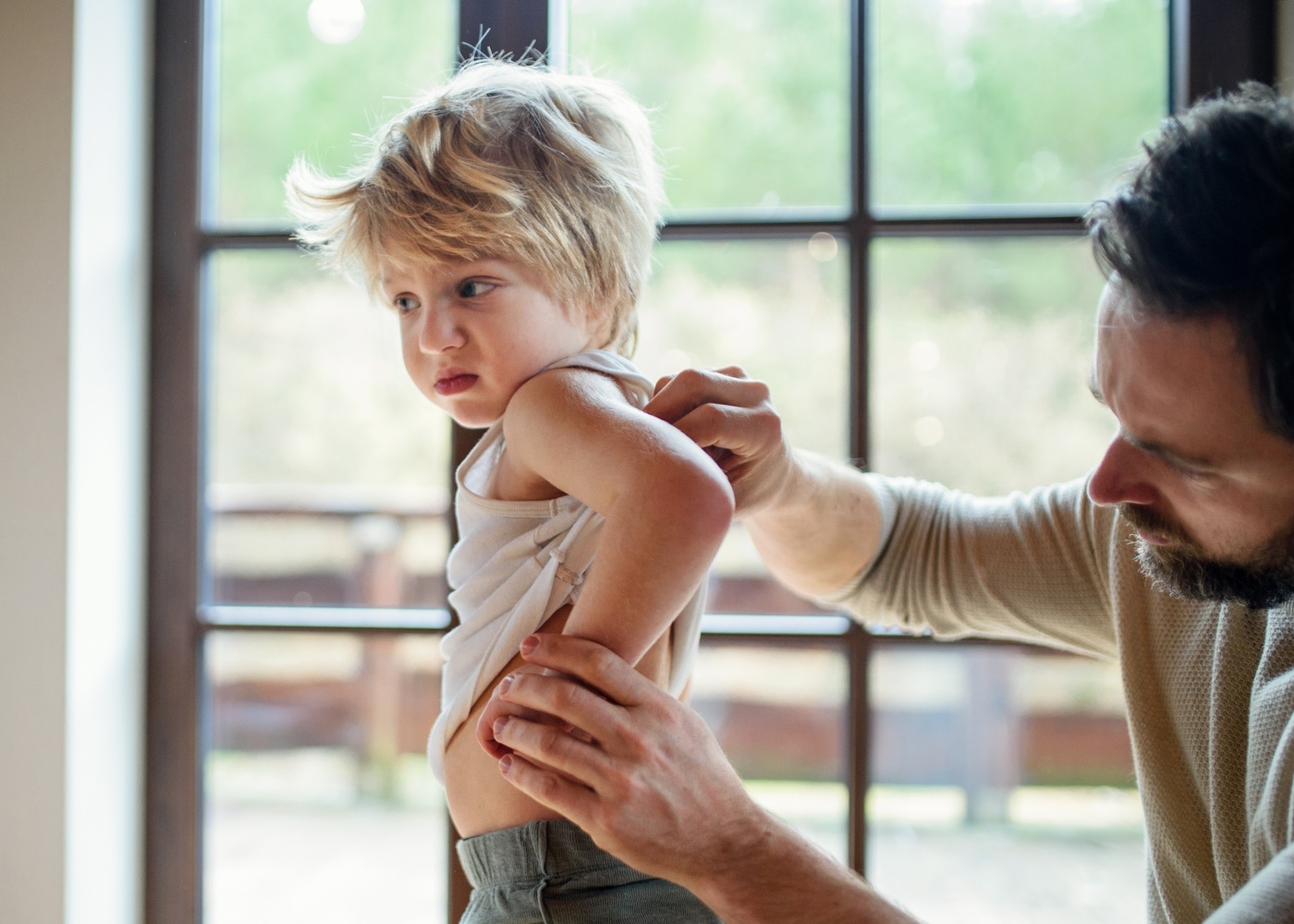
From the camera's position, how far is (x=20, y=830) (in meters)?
1.35

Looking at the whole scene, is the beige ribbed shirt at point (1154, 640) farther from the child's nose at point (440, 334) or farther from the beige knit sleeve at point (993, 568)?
the child's nose at point (440, 334)

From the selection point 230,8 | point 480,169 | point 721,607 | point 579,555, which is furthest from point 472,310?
point 230,8

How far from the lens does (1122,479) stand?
98 cm

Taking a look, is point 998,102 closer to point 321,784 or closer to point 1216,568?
point 1216,568

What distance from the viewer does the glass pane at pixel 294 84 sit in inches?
60.0

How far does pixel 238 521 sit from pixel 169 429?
0.19 metres

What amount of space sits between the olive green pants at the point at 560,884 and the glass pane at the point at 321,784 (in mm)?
606

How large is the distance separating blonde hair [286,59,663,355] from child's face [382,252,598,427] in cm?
2

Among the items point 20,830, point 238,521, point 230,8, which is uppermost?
point 230,8

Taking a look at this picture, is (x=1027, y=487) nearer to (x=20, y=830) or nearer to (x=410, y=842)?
(x=410, y=842)

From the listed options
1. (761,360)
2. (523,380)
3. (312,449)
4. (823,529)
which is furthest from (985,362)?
(312,449)

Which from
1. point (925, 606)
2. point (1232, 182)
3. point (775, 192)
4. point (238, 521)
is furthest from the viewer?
point (238, 521)

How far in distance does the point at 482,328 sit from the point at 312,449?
76 centimetres

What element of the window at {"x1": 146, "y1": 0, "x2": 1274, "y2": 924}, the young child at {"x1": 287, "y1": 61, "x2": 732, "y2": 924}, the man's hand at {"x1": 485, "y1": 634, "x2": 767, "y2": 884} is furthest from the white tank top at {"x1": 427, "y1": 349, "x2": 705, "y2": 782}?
the window at {"x1": 146, "y1": 0, "x2": 1274, "y2": 924}
